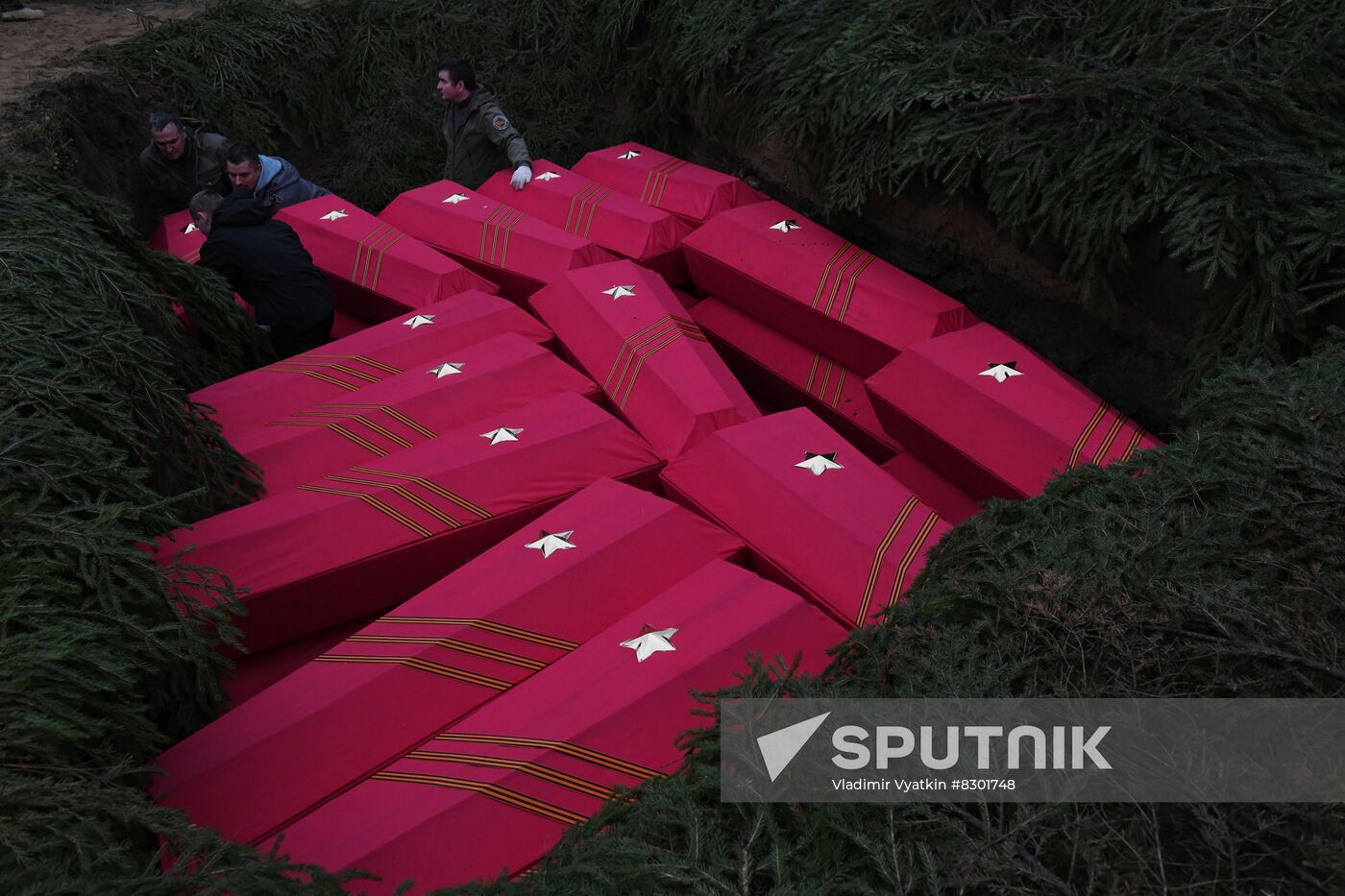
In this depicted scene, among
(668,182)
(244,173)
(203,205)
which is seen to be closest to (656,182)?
(668,182)

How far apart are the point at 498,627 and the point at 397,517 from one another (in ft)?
2.22

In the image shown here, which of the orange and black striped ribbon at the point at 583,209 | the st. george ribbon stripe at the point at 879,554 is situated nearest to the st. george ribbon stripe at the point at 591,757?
the st. george ribbon stripe at the point at 879,554

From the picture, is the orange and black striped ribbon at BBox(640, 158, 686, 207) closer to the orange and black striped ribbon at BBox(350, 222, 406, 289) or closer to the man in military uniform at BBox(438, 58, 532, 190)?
the man in military uniform at BBox(438, 58, 532, 190)

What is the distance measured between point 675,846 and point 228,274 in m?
4.12

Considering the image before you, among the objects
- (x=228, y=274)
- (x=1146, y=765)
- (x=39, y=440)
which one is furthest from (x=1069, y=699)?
(x=228, y=274)

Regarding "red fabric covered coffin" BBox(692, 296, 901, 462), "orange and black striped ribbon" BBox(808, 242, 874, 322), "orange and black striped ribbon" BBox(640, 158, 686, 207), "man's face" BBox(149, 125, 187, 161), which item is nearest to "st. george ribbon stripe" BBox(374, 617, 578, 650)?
"red fabric covered coffin" BBox(692, 296, 901, 462)

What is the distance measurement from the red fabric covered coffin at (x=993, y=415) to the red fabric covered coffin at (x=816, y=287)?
30 cm

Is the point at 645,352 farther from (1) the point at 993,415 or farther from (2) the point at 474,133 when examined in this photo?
(2) the point at 474,133

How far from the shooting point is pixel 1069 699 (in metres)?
1.88

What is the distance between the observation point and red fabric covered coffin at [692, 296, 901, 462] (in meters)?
4.47

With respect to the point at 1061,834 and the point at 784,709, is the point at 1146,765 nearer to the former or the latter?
the point at 1061,834

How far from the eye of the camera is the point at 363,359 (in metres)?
4.30

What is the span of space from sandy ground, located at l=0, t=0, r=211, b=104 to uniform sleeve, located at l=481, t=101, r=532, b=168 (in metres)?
2.67

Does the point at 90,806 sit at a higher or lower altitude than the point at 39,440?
lower
